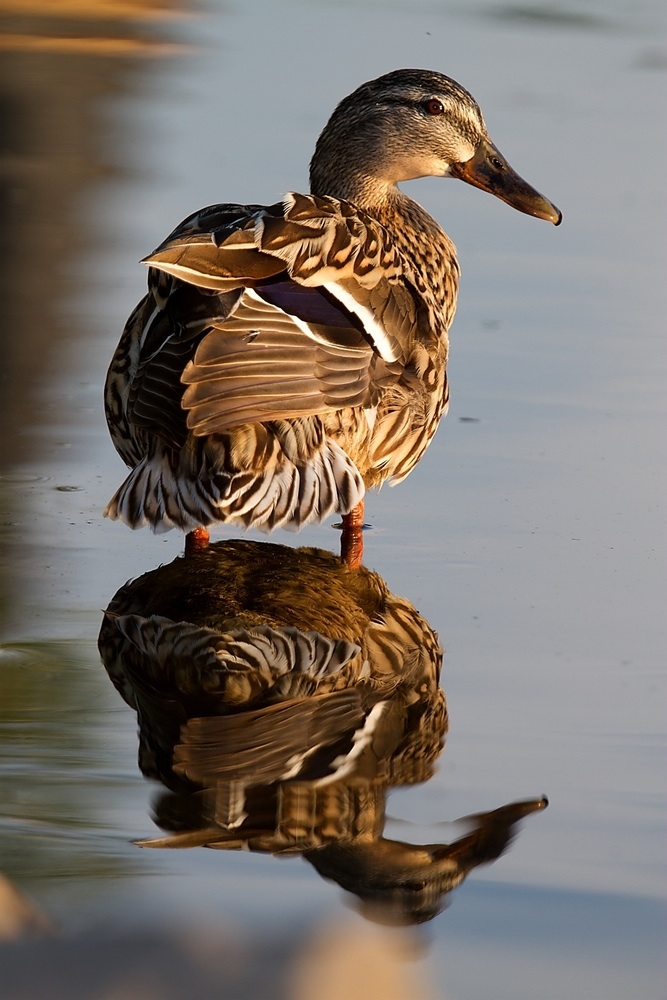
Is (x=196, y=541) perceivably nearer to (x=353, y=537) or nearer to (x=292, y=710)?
(x=353, y=537)

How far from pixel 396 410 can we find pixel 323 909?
288cm

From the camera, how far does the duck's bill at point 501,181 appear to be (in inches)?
288

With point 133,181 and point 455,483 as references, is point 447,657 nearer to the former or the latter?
point 455,483

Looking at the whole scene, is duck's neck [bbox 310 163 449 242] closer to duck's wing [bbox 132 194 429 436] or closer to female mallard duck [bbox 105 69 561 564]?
female mallard duck [bbox 105 69 561 564]

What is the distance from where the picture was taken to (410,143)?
724 cm

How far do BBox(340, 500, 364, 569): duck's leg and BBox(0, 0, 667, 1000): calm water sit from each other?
69 millimetres

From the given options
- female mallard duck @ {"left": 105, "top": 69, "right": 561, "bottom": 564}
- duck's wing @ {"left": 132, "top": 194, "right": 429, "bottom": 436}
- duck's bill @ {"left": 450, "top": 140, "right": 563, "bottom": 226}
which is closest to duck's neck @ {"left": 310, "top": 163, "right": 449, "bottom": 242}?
duck's bill @ {"left": 450, "top": 140, "right": 563, "bottom": 226}

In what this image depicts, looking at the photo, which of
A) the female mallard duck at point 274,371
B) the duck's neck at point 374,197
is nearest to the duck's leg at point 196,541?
the female mallard duck at point 274,371

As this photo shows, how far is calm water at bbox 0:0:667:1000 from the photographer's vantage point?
3.70m

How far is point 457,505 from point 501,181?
1.78 meters

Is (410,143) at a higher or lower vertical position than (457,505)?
higher

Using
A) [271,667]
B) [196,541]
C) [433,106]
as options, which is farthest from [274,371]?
[433,106]

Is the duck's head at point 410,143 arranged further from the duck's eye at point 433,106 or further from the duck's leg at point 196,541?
the duck's leg at point 196,541

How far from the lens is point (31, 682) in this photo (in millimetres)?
4676
